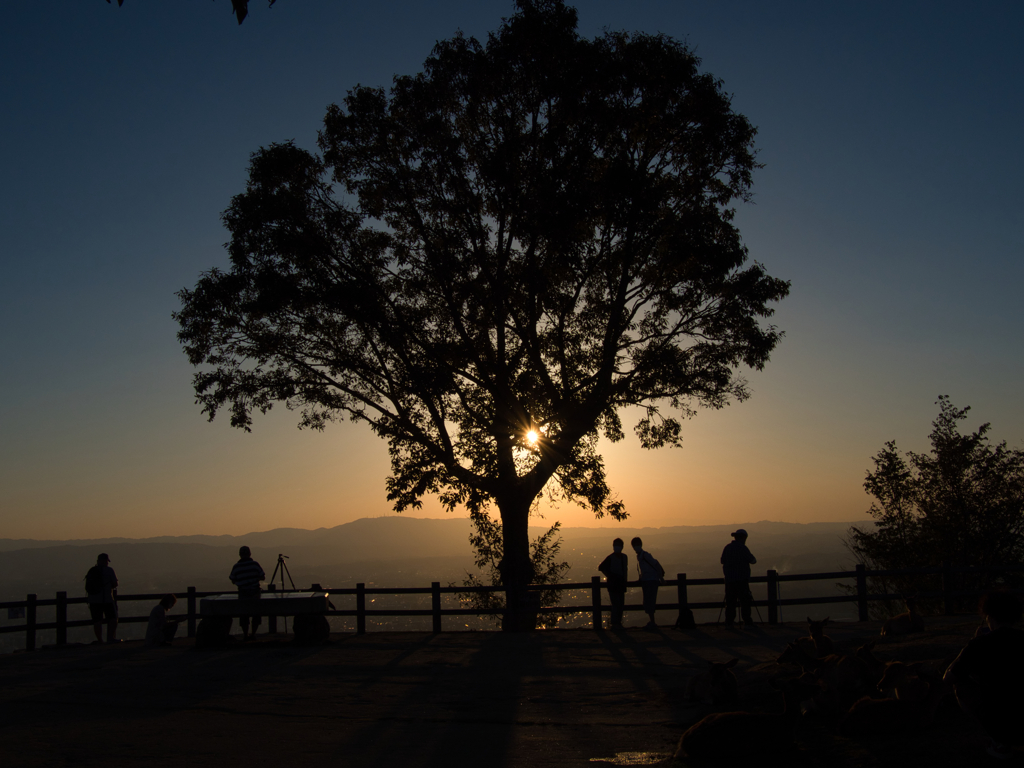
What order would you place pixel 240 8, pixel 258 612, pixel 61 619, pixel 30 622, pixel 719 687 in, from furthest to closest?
pixel 61 619 < pixel 30 622 < pixel 258 612 < pixel 719 687 < pixel 240 8

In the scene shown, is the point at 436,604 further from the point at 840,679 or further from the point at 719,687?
the point at 840,679

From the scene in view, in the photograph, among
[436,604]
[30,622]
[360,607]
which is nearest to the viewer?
[30,622]

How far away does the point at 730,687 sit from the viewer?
780 centimetres

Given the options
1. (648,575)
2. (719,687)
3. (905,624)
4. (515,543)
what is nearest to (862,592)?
(648,575)

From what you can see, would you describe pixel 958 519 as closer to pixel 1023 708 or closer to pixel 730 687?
pixel 730 687

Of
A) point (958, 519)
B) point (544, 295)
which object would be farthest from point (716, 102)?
point (958, 519)

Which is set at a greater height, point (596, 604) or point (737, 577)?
point (737, 577)

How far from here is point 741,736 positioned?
5832mm

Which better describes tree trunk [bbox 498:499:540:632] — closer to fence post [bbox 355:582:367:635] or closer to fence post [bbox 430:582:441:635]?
fence post [bbox 430:582:441:635]

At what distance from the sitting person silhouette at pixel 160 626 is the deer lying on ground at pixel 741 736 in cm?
1266

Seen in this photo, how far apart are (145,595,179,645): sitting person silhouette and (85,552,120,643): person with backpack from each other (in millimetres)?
1118

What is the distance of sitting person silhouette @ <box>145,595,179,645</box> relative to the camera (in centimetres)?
1532

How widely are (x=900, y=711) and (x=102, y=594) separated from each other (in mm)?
15688

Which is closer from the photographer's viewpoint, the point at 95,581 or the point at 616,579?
the point at 95,581
